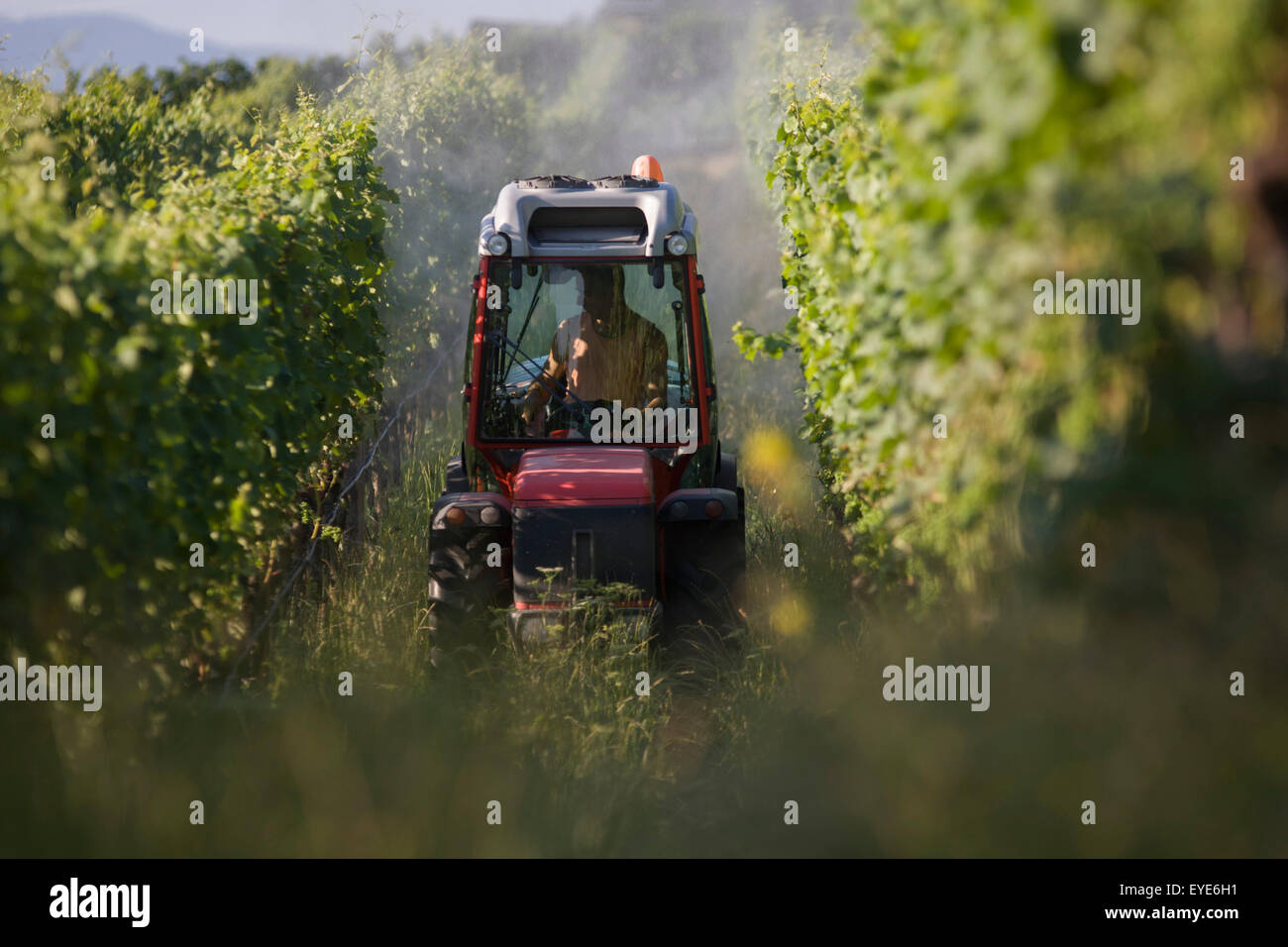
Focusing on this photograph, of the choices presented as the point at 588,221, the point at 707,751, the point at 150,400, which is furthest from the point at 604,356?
the point at 150,400

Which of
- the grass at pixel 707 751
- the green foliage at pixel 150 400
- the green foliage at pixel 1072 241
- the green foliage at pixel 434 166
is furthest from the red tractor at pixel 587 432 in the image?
the green foliage at pixel 434 166

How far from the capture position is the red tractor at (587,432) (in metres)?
5.57

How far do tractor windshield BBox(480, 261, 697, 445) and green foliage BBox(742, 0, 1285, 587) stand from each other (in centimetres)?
272

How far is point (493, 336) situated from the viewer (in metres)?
6.48

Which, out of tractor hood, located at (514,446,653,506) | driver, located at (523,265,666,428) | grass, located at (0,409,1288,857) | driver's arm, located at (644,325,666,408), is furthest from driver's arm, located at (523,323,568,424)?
grass, located at (0,409,1288,857)

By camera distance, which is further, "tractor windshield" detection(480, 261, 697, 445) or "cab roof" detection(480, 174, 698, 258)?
"tractor windshield" detection(480, 261, 697, 445)

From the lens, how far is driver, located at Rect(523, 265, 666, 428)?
21.2ft

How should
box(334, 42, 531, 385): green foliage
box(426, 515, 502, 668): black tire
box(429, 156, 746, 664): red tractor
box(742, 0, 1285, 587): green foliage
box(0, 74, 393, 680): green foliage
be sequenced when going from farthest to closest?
box(334, 42, 531, 385): green foliage < box(426, 515, 502, 668): black tire < box(429, 156, 746, 664): red tractor < box(0, 74, 393, 680): green foliage < box(742, 0, 1285, 587): green foliage

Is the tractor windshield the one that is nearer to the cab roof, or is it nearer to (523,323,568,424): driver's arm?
(523,323,568,424): driver's arm

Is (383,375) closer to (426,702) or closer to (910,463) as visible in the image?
(426,702)

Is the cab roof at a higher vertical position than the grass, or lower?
higher

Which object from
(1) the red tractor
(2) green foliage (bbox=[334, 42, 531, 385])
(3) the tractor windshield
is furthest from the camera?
(2) green foliage (bbox=[334, 42, 531, 385])

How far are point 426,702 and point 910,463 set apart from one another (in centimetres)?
235
